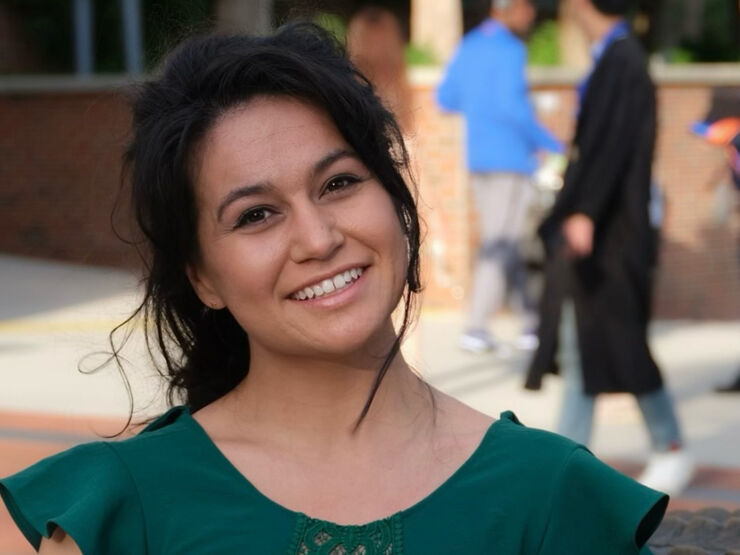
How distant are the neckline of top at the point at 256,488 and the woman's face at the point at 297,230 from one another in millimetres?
152

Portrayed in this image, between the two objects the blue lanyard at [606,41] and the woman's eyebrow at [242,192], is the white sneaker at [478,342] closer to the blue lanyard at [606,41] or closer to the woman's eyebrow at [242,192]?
the blue lanyard at [606,41]

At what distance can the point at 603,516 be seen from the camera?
198 centimetres

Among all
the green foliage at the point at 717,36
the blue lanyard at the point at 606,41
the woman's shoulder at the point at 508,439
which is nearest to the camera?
the woman's shoulder at the point at 508,439

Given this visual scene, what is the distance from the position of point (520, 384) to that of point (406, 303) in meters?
6.00

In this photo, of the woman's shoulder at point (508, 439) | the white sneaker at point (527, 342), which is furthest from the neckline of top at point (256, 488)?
the white sneaker at point (527, 342)

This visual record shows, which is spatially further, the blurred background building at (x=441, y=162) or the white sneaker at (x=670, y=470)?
the blurred background building at (x=441, y=162)

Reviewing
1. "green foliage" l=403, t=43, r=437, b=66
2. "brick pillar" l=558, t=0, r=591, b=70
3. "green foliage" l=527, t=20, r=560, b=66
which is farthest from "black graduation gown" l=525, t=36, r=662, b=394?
"green foliage" l=527, t=20, r=560, b=66

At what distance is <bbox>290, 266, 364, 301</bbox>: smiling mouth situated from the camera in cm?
203

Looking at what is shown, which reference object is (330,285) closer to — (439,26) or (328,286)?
(328,286)

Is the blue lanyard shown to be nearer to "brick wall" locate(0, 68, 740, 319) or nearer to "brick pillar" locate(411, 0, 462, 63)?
"brick wall" locate(0, 68, 740, 319)

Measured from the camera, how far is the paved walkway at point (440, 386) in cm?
623

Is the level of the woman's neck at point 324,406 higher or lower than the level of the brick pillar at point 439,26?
higher

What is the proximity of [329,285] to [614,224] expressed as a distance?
3740mm

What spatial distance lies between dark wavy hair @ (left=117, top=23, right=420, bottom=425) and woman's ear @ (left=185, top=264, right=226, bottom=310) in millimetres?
18
